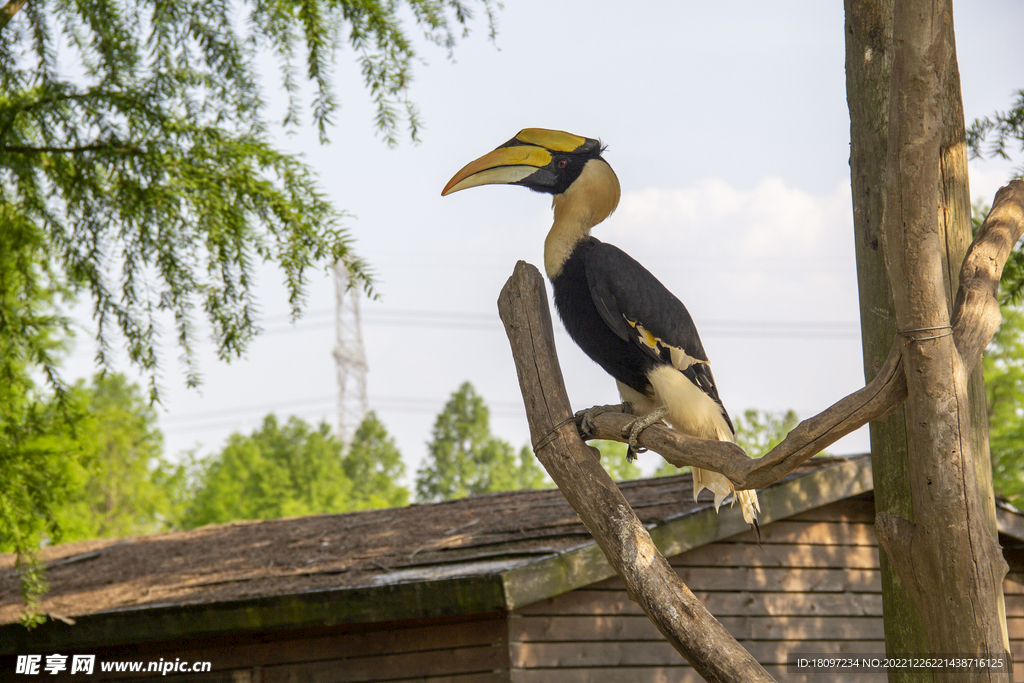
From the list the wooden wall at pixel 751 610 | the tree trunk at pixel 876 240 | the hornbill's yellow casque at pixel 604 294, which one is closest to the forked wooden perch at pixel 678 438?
the hornbill's yellow casque at pixel 604 294

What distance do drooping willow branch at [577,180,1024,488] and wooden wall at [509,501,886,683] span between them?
280 centimetres

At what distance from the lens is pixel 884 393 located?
2.42 m

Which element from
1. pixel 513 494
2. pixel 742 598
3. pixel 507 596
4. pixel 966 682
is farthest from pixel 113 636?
pixel 966 682

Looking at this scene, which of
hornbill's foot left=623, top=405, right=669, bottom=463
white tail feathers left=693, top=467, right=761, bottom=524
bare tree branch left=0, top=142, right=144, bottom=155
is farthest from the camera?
bare tree branch left=0, top=142, right=144, bottom=155

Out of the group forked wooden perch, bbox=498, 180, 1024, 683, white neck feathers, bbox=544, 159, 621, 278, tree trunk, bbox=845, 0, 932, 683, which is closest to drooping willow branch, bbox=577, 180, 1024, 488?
forked wooden perch, bbox=498, 180, 1024, 683

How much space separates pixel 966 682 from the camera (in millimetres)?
2324

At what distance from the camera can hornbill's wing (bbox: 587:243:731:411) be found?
323 centimetres

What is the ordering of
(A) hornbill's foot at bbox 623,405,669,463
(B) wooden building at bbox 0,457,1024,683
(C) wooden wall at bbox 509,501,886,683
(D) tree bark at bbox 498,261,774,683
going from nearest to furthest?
(D) tree bark at bbox 498,261,774,683 → (A) hornbill's foot at bbox 623,405,669,463 → (B) wooden building at bbox 0,457,1024,683 → (C) wooden wall at bbox 509,501,886,683

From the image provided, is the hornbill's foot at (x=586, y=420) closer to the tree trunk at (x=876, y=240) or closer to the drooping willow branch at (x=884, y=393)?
the drooping willow branch at (x=884, y=393)

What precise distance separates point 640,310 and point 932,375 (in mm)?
1097

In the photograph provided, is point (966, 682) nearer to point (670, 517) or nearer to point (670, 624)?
point (670, 624)

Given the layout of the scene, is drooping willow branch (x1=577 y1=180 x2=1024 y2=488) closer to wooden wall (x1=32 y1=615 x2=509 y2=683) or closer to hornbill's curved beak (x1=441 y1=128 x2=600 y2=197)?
hornbill's curved beak (x1=441 y1=128 x2=600 y2=197)

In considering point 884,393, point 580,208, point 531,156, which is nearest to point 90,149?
point 531,156

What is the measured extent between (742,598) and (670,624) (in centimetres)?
360
